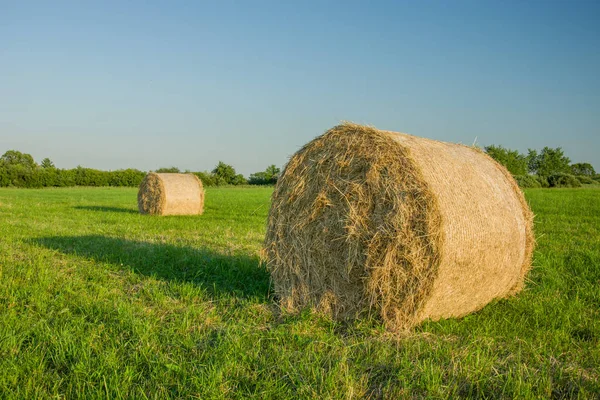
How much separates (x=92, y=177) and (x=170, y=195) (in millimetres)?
45511

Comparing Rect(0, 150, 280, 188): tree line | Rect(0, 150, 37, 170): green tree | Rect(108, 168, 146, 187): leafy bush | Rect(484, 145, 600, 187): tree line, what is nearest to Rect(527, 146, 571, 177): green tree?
Rect(484, 145, 600, 187): tree line

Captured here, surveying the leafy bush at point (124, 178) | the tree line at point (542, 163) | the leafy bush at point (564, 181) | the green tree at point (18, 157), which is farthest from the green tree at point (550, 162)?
the green tree at point (18, 157)

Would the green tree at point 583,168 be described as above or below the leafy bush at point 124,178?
above

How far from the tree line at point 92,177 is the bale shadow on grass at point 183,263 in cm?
3731

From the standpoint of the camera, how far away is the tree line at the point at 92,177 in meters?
53.2

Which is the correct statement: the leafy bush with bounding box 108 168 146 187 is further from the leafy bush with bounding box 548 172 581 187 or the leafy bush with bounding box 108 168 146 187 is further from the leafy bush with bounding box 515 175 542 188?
the leafy bush with bounding box 548 172 581 187

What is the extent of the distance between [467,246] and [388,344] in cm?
136

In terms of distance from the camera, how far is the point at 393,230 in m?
5.05

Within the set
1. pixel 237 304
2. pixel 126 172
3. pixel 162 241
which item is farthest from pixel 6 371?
pixel 126 172

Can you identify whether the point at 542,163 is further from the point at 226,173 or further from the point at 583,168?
the point at 226,173

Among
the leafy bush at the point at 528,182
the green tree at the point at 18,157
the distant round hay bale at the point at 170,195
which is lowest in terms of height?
the distant round hay bale at the point at 170,195

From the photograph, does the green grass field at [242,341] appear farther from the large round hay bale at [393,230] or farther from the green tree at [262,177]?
the green tree at [262,177]

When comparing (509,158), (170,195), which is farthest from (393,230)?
(509,158)

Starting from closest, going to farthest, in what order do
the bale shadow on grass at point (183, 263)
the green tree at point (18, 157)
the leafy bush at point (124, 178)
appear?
1. the bale shadow on grass at point (183, 263)
2. the leafy bush at point (124, 178)
3. the green tree at point (18, 157)
